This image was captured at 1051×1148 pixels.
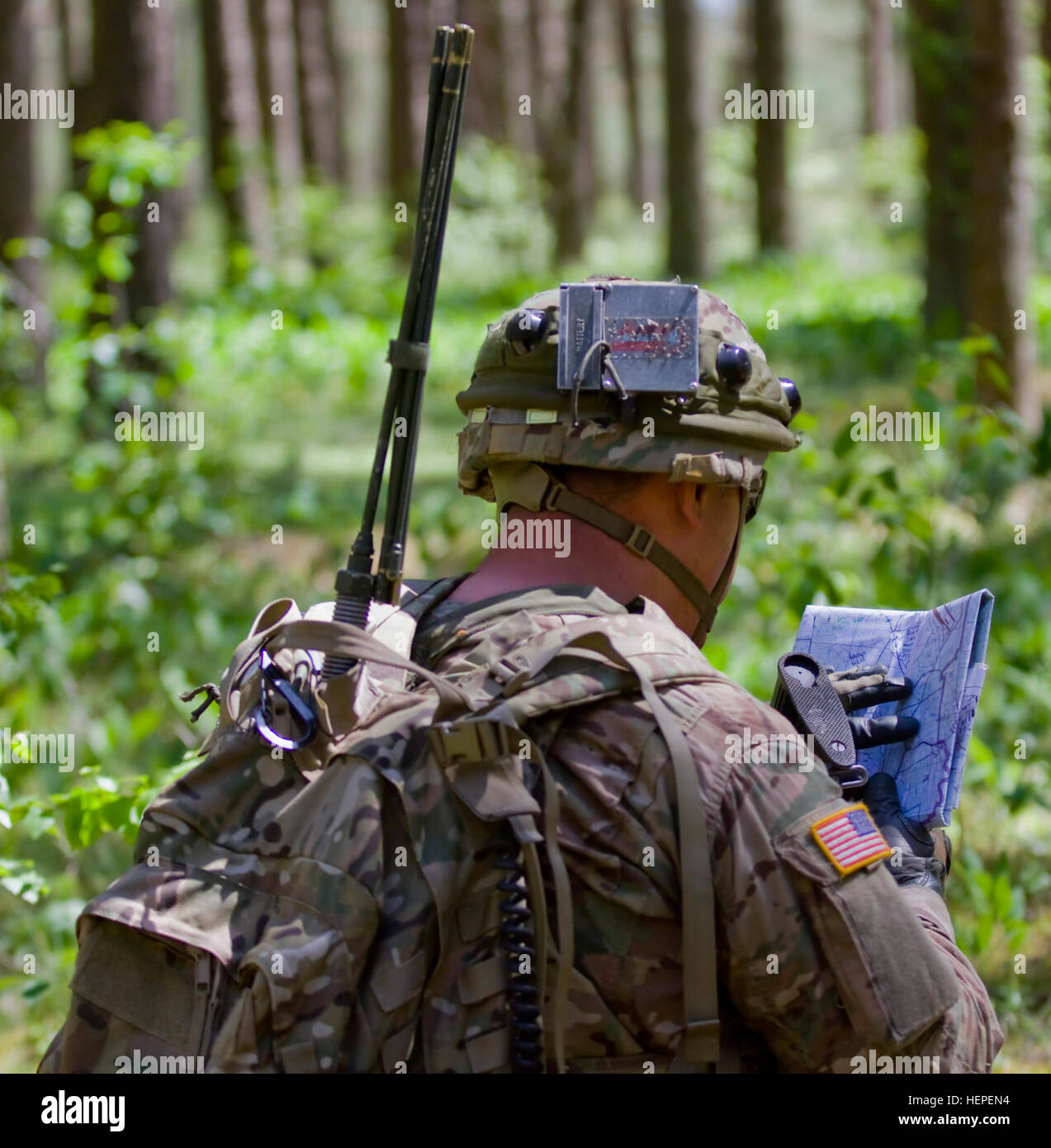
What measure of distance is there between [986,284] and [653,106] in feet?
192

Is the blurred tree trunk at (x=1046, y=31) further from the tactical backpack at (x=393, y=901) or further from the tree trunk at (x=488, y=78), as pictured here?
the tactical backpack at (x=393, y=901)

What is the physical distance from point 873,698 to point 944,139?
851 centimetres

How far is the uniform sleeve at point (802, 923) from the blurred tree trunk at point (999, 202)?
21.3 ft

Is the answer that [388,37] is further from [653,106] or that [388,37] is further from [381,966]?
[653,106]

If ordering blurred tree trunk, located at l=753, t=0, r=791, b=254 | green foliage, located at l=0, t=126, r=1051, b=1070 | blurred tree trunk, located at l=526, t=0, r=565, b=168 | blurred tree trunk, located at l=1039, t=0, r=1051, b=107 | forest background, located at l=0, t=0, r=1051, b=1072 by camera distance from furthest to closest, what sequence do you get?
blurred tree trunk, located at l=526, t=0, r=565, b=168, blurred tree trunk, located at l=1039, t=0, r=1051, b=107, blurred tree trunk, located at l=753, t=0, r=791, b=254, forest background, located at l=0, t=0, r=1051, b=1072, green foliage, located at l=0, t=126, r=1051, b=1070

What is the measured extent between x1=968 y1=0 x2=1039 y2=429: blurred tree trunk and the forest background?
0.02m

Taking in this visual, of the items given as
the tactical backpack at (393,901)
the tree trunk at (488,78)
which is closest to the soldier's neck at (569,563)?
the tactical backpack at (393,901)

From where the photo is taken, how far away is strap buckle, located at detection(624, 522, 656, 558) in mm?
2379

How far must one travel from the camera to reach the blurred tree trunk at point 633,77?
32.7 meters

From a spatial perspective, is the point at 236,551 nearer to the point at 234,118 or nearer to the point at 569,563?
the point at 569,563

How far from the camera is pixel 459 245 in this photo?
20062 mm

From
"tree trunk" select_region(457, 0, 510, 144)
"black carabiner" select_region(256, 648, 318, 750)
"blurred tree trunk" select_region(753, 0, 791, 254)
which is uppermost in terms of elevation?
"tree trunk" select_region(457, 0, 510, 144)

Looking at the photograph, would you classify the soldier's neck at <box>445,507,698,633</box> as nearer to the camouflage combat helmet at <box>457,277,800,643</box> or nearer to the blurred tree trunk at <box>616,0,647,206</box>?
the camouflage combat helmet at <box>457,277,800,643</box>

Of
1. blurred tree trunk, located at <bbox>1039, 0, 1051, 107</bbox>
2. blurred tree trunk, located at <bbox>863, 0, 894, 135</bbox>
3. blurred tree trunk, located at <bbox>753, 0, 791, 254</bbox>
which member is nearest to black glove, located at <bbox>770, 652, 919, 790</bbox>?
blurred tree trunk, located at <bbox>753, 0, 791, 254</bbox>
